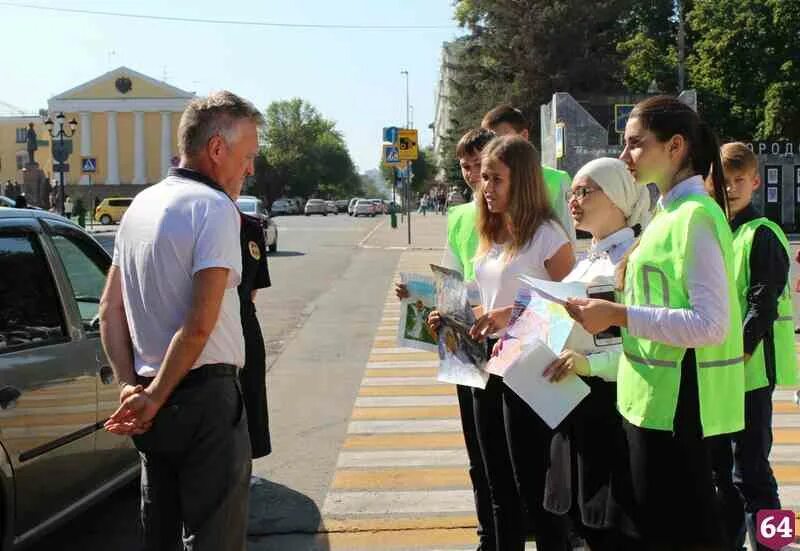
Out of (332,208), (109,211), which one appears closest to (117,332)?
(109,211)

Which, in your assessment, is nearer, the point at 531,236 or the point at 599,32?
the point at 531,236

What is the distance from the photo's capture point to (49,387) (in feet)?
13.0

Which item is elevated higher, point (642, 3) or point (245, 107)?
point (642, 3)

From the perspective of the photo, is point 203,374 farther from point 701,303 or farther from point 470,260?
point 470,260

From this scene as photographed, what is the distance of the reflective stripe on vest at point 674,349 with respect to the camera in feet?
8.84

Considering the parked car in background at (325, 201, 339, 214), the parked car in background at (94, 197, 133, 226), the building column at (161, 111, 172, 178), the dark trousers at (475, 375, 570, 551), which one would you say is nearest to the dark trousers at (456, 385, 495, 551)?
the dark trousers at (475, 375, 570, 551)

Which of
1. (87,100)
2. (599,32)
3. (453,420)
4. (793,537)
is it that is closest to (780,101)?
(599,32)

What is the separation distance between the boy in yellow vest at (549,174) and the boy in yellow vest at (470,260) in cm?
20

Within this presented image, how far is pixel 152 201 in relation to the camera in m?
2.81

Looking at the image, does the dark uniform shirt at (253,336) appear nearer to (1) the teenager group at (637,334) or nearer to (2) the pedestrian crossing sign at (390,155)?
(1) the teenager group at (637,334)

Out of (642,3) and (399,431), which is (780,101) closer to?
(642,3)

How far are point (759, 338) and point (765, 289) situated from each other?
7.9 inches

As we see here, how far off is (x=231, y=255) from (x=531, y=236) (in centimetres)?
144

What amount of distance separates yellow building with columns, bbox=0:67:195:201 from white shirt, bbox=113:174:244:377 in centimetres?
10106
